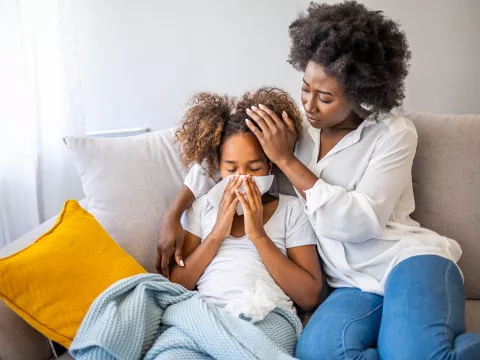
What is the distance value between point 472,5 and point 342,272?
116 centimetres

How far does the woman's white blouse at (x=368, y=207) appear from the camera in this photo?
137 cm

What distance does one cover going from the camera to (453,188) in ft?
5.22

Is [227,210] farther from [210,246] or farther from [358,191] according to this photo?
[358,191]

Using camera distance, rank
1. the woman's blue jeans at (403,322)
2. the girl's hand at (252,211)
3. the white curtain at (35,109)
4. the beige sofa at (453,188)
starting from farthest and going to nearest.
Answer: the white curtain at (35,109) → the beige sofa at (453,188) → the girl's hand at (252,211) → the woman's blue jeans at (403,322)

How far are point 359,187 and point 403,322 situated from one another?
1.20 feet

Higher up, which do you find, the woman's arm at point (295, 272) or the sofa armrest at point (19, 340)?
the woman's arm at point (295, 272)

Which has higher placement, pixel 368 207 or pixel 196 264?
pixel 368 207

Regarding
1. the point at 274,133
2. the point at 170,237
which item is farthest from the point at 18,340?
the point at 274,133

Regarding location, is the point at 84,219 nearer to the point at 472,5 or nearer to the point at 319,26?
the point at 319,26

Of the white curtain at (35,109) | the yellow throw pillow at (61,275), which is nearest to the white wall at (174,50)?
the white curtain at (35,109)

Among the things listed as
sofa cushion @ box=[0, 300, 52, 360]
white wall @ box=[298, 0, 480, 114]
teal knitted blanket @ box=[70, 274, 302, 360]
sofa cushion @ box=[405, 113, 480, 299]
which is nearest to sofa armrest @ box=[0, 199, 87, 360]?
sofa cushion @ box=[0, 300, 52, 360]

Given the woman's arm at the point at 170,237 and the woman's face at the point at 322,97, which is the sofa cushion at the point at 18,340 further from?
the woman's face at the point at 322,97

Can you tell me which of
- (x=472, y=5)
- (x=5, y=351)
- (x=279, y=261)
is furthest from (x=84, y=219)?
(x=472, y=5)

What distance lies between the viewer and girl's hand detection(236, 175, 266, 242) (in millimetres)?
1459
